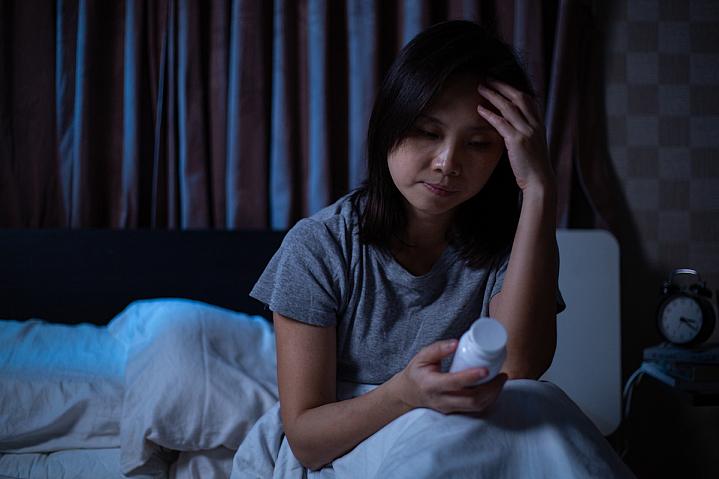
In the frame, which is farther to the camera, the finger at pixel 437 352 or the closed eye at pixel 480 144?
the closed eye at pixel 480 144

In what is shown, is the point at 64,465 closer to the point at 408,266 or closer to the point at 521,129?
the point at 408,266

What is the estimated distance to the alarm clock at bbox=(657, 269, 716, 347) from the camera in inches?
64.9

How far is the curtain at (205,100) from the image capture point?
5.92 ft

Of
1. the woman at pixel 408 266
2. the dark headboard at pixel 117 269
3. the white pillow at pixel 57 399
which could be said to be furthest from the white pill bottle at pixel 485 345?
the dark headboard at pixel 117 269

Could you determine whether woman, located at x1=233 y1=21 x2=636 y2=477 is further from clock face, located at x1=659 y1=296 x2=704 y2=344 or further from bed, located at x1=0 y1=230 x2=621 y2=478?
clock face, located at x1=659 y1=296 x2=704 y2=344

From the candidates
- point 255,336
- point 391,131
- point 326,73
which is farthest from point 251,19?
point 391,131

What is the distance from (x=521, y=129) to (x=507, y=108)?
0.12 feet

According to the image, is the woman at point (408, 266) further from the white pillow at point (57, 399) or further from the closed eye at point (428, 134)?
the white pillow at point (57, 399)

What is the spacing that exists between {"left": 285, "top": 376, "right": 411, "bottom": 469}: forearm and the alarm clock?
3.91 feet

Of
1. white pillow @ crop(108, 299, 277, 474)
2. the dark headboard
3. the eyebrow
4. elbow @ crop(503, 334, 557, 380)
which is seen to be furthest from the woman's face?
the dark headboard

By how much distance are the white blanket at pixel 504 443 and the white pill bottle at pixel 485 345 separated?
8cm

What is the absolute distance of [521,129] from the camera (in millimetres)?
889

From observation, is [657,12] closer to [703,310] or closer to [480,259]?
[703,310]

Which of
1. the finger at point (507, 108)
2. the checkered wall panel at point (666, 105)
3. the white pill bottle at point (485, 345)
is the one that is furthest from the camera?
the checkered wall panel at point (666, 105)
